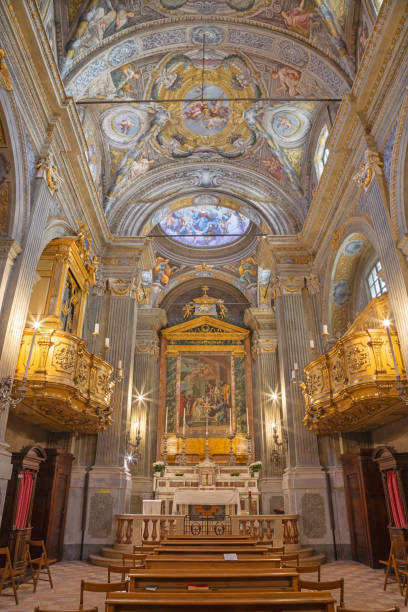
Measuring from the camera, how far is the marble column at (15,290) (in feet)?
25.5

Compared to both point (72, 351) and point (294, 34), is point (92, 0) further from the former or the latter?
point (72, 351)

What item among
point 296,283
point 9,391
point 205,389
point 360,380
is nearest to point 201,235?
point 296,283

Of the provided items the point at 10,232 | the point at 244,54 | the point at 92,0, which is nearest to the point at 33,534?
the point at 10,232

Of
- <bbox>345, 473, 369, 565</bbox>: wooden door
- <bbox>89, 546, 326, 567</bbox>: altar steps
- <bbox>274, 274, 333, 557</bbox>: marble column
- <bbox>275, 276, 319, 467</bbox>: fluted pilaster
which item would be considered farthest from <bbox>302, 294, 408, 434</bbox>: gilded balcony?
<bbox>89, 546, 326, 567</bbox>: altar steps

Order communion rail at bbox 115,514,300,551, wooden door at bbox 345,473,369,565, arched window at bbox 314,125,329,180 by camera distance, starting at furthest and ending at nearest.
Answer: arched window at bbox 314,125,329,180
communion rail at bbox 115,514,300,551
wooden door at bbox 345,473,369,565

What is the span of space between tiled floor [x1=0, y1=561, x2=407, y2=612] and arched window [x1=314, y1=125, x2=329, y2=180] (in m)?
11.0

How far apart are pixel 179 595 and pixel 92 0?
12.4 metres

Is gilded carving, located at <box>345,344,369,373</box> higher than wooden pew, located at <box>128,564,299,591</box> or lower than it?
higher

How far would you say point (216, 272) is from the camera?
76.2 ft

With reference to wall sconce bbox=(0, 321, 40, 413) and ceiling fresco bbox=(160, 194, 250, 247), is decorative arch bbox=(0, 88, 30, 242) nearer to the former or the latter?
wall sconce bbox=(0, 321, 40, 413)

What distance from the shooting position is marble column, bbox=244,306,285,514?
18016 millimetres

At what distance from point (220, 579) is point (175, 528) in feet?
24.8

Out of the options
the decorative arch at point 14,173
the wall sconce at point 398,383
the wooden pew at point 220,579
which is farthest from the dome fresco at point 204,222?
the wooden pew at point 220,579

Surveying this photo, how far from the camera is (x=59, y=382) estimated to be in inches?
350
